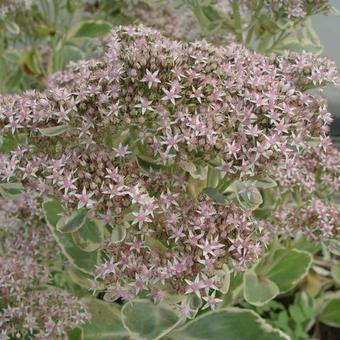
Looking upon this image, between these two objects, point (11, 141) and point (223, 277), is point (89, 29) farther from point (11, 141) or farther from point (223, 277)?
point (223, 277)

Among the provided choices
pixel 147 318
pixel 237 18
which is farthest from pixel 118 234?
pixel 237 18

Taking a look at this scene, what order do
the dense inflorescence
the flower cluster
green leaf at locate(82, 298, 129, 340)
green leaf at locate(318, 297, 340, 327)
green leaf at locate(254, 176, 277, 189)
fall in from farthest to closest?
green leaf at locate(318, 297, 340, 327)
green leaf at locate(82, 298, 129, 340)
the flower cluster
green leaf at locate(254, 176, 277, 189)
the dense inflorescence

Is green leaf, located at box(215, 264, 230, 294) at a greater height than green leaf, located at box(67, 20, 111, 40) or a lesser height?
lesser

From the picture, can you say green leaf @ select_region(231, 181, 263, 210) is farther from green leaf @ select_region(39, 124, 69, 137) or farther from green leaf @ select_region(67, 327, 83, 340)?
green leaf @ select_region(67, 327, 83, 340)

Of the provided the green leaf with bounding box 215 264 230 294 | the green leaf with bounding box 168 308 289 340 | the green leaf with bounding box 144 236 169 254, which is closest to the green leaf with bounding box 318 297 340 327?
the green leaf with bounding box 168 308 289 340

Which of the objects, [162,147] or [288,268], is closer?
[162,147]

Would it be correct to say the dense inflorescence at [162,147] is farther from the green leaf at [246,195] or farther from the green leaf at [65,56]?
the green leaf at [65,56]

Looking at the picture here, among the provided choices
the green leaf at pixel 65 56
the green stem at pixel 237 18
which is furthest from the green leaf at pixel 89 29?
the green stem at pixel 237 18
